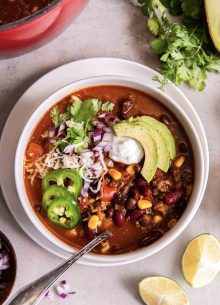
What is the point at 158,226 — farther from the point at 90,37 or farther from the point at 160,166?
the point at 90,37

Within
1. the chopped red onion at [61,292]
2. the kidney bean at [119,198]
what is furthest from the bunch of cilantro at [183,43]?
the chopped red onion at [61,292]

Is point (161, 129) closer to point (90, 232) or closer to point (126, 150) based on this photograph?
point (126, 150)

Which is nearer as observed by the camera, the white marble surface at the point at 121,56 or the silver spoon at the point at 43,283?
the silver spoon at the point at 43,283

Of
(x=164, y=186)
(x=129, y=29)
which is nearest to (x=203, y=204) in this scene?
(x=164, y=186)

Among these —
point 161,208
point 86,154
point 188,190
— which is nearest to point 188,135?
point 188,190

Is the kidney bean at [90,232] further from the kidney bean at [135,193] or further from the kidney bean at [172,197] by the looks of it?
the kidney bean at [172,197]
